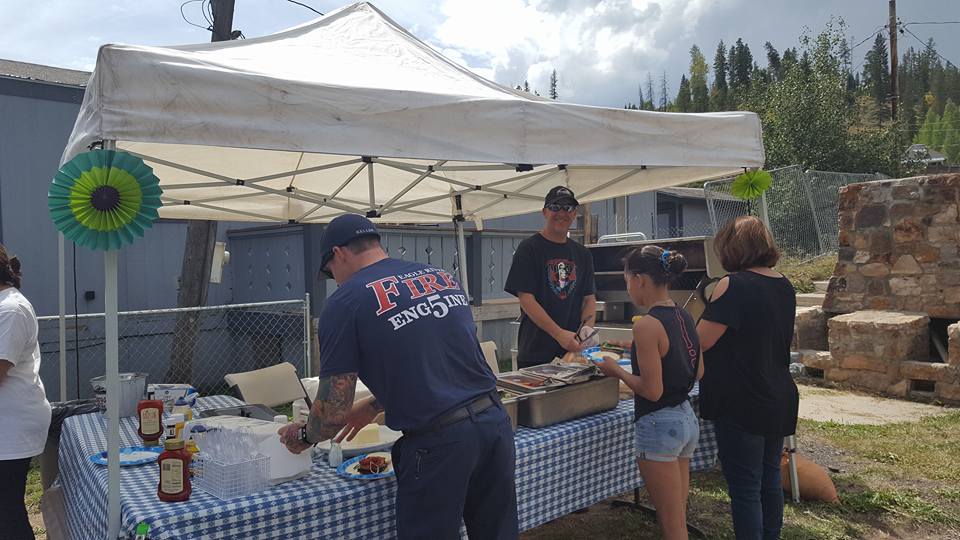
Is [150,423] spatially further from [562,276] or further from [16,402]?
[562,276]

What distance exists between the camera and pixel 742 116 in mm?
3664

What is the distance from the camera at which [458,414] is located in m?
1.82

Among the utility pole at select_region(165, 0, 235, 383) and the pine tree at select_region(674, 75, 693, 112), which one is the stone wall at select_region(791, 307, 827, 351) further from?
the pine tree at select_region(674, 75, 693, 112)

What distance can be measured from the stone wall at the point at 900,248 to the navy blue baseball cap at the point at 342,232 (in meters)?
7.64

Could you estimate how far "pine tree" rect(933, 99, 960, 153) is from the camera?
57544 millimetres

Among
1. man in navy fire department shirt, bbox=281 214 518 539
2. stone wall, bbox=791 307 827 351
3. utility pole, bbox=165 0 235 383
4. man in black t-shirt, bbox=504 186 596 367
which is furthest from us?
stone wall, bbox=791 307 827 351

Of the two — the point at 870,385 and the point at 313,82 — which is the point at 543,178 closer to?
the point at 313,82

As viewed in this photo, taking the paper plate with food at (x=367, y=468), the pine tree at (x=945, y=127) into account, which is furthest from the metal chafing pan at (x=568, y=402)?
the pine tree at (x=945, y=127)

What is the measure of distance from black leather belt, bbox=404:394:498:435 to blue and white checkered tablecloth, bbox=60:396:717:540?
510 millimetres

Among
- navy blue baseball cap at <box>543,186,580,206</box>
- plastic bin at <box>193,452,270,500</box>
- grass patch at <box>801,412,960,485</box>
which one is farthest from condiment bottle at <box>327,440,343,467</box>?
grass patch at <box>801,412,960,485</box>

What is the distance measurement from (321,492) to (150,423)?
1.09 meters

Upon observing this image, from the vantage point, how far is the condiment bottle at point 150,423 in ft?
8.73

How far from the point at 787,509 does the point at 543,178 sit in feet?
9.23

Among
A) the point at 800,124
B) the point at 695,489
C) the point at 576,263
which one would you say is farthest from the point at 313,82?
the point at 800,124
